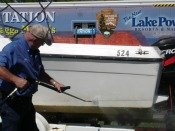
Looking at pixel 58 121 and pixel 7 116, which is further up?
pixel 7 116

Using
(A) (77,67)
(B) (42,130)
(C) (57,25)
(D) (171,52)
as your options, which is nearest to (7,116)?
(B) (42,130)

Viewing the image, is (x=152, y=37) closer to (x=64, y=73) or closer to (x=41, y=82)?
(x=64, y=73)

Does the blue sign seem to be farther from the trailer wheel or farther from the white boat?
the trailer wheel

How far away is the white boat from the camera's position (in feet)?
20.4

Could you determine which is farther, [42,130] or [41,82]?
[42,130]

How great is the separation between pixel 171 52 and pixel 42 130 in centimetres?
213

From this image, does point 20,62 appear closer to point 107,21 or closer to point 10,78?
point 10,78

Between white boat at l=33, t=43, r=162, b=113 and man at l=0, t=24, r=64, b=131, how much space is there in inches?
62.1

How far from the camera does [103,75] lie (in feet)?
20.5

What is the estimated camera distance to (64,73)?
6355mm

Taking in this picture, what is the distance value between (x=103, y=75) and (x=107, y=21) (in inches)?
76.1

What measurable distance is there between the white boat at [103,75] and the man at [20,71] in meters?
1.58

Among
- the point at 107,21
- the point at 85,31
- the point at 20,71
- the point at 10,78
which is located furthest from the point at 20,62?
the point at 107,21

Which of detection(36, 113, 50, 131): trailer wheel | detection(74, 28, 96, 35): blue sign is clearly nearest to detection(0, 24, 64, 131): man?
detection(36, 113, 50, 131): trailer wheel
